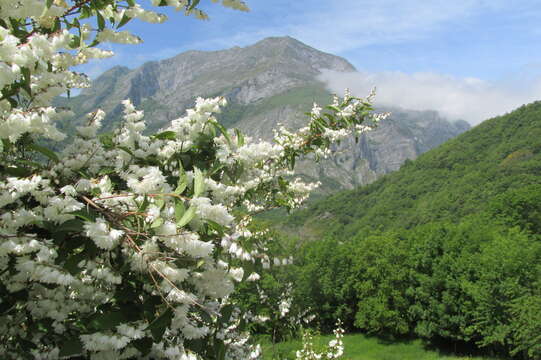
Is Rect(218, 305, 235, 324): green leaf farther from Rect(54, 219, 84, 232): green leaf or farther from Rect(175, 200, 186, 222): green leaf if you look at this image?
Rect(54, 219, 84, 232): green leaf

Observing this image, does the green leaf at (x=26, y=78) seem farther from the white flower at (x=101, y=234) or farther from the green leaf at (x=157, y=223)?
the green leaf at (x=157, y=223)

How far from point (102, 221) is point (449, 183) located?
128 m

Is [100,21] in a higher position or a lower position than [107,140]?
higher

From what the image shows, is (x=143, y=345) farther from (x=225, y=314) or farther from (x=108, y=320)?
(x=225, y=314)

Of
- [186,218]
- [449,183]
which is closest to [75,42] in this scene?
[186,218]

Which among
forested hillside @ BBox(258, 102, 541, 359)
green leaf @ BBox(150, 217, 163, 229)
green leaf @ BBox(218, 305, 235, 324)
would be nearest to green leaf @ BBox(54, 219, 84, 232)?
green leaf @ BBox(150, 217, 163, 229)

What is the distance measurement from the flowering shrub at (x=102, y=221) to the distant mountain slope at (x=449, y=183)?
8447 cm

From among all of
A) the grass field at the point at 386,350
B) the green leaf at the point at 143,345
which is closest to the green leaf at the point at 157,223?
the green leaf at the point at 143,345

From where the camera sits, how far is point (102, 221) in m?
1.67

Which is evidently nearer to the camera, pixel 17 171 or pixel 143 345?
pixel 143 345

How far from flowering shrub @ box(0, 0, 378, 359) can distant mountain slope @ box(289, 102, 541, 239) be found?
277 ft

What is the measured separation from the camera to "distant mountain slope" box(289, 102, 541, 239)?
9356 cm

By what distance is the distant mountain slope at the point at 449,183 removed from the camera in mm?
93556

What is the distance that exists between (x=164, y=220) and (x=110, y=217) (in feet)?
0.78
